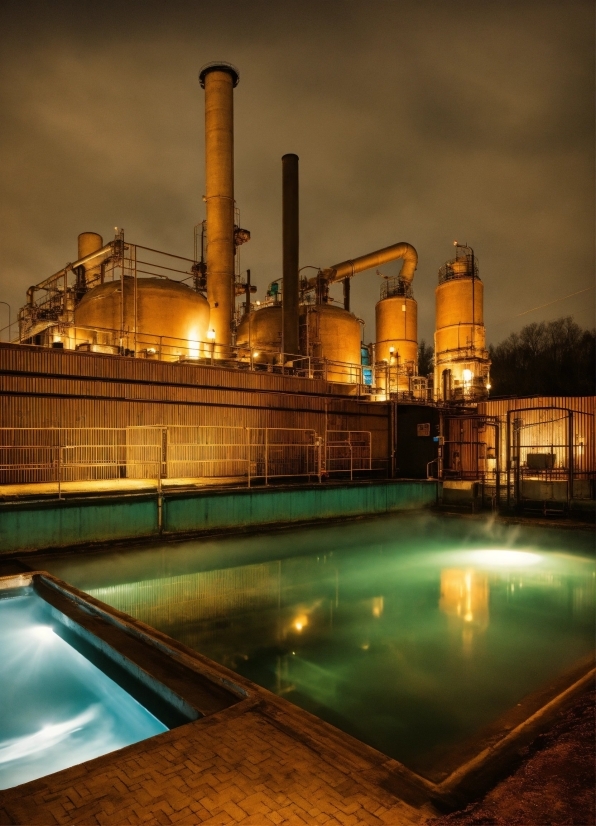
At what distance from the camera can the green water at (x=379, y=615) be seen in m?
5.26

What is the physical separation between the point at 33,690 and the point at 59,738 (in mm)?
1028

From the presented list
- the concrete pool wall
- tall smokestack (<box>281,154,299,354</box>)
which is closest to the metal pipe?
tall smokestack (<box>281,154,299,354</box>)

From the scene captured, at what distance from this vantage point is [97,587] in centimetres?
895

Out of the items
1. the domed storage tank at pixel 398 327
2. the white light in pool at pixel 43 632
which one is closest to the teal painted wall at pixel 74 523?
the white light in pool at pixel 43 632

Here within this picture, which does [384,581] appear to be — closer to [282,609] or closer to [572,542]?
[282,609]

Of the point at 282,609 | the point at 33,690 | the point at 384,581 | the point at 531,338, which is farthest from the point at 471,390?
the point at 531,338

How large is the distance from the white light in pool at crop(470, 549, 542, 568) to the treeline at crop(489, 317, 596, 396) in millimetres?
33572

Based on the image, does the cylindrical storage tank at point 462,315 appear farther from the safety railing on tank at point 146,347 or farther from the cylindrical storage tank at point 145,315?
the cylindrical storage tank at point 145,315

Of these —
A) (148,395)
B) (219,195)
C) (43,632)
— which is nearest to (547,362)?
(219,195)

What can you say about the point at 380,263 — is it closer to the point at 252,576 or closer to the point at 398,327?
the point at 398,327

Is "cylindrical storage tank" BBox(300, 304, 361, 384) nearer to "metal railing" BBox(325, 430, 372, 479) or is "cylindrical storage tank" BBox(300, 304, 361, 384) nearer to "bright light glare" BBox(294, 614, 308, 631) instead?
"metal railing" BBox(325, 430, 372, 479)

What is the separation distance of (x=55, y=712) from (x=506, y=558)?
9.77m

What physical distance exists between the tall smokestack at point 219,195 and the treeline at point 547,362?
100ft

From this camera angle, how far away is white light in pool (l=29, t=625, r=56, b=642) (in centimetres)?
664
